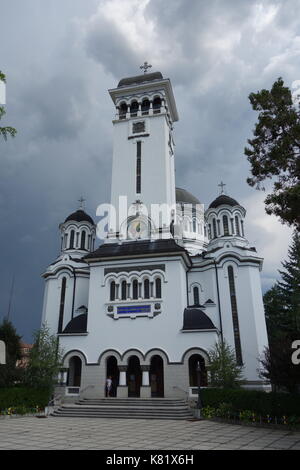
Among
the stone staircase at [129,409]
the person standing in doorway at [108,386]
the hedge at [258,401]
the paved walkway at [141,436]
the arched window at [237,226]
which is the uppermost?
the arched window at [237,226]

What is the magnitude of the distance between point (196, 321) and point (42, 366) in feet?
29.8

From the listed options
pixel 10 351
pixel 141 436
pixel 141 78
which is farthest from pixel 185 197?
pixel 141 436

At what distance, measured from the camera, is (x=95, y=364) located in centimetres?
2169

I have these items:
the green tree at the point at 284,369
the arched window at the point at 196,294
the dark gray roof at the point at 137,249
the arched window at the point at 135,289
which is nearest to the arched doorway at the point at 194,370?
the arched window at the point at 196,294

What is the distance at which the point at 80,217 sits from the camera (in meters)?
30.9

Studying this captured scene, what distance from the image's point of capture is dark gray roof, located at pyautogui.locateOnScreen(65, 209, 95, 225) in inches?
1211

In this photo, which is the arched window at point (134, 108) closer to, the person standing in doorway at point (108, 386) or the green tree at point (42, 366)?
the green tree at point (42, 366)

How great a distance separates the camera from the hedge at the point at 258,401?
13.3 meters

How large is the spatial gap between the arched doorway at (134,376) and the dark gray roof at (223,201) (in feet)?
44.7

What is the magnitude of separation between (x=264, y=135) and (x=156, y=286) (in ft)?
42.9

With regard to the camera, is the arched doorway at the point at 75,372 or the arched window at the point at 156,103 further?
the arched window at the point at 156,103

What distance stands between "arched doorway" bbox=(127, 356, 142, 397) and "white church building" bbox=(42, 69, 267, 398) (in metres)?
0.06

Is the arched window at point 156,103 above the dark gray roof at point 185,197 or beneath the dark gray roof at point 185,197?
above

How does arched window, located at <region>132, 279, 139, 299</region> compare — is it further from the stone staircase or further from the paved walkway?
the paved walkway
